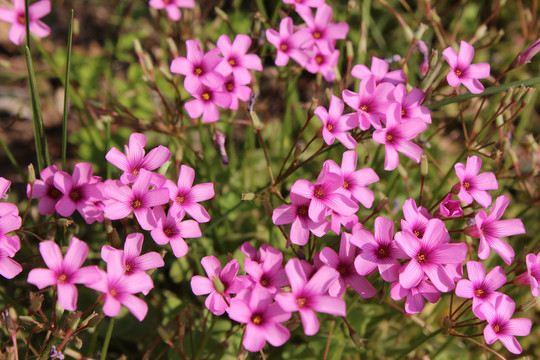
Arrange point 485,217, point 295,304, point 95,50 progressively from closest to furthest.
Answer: point 295,304 → point 485,217 → point 95,50

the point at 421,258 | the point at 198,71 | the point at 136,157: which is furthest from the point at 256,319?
the point at 198,71

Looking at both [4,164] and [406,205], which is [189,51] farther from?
[4,164]

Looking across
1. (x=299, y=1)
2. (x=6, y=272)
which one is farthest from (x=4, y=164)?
(x=299, y=1)

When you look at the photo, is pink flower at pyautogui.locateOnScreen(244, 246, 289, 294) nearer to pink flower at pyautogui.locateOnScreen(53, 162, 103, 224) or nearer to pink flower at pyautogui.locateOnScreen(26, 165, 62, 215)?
pink flower at pyautogui.locateOnScreen(53, 162, 103, 224)

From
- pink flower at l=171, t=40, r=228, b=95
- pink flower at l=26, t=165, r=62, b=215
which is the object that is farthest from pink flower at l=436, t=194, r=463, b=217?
pink flower at l=26, t=165, r=62, b=215

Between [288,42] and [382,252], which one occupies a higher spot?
[288,42]

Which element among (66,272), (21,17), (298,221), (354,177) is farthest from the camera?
(21,17)

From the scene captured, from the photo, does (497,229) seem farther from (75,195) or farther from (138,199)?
(75,195)
